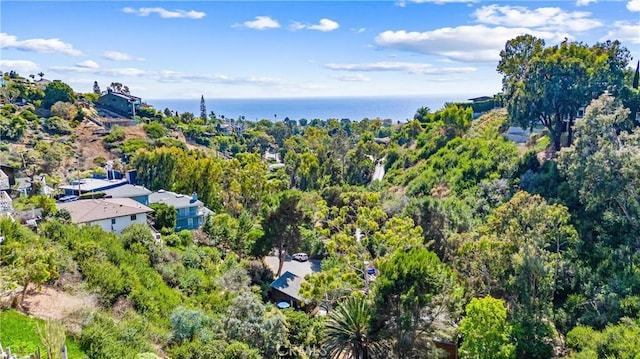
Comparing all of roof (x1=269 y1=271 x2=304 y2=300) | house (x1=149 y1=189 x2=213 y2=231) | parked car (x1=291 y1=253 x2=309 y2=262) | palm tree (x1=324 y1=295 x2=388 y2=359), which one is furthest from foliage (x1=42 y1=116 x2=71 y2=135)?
palm tree (x1=324 y1=295 x2=388 y2=359)

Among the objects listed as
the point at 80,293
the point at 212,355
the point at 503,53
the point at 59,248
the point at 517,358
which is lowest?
the point at 517,358

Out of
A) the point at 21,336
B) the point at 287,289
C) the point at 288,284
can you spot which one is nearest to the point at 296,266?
the point at 288,284

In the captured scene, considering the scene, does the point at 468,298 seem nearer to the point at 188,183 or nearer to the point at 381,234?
the point at 381,234

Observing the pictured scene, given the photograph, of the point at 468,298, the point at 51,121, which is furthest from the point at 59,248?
the point at 51,121

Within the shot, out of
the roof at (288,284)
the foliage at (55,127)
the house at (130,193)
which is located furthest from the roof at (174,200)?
the foliage at (55,127)

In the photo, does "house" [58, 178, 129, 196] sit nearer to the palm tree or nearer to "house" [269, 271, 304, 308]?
"house" [269, 271, 304, 308]

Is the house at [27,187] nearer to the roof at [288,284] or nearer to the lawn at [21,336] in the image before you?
the roof at [288,284]
